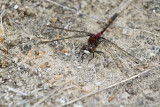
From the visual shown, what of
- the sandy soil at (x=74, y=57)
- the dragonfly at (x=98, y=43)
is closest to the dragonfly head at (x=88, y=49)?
the dragonfly at (x=98, y=43)

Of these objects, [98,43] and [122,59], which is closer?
[122,59]

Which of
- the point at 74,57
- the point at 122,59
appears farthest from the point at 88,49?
the point at 122,59

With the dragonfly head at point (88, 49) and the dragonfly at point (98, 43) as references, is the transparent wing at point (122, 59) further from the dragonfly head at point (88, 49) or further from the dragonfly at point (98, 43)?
the dragonfly head at point (88, 49)

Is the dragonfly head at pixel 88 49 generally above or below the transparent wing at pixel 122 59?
above

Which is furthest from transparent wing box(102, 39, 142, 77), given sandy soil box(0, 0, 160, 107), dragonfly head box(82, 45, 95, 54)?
dragonfly head box(82, 45, 95, 54)

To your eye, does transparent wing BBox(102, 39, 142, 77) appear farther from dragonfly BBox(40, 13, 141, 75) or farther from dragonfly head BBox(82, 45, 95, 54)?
dragonfly head BBox(82, 45, 95, 54)

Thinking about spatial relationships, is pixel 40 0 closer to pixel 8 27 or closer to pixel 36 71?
pixel 8 27

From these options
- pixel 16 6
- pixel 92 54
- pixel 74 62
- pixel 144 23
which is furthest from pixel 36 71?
pixel 144 23

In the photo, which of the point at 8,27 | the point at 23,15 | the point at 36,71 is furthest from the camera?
the point at 23,15

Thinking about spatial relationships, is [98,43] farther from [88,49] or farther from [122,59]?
[122,59]
